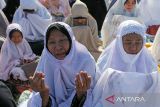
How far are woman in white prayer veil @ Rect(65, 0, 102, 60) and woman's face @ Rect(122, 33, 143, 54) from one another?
2.34 m

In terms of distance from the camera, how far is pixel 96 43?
6.04m

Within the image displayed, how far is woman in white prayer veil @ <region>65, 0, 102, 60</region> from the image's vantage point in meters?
5.89

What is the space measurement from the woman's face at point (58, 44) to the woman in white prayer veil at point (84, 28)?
2.48 m

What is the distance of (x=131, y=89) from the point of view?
305 centimetres

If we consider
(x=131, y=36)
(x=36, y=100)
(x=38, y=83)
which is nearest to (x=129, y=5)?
(x=131, y=36)

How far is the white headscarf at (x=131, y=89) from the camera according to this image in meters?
3.04

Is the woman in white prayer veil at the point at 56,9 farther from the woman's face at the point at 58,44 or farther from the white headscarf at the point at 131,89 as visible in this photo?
the white headscarf at the point at 131,89

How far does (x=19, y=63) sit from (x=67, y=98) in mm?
1846

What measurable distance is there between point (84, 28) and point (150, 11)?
1.92 metres

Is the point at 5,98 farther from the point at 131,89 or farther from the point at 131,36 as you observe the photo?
the point at 131,36

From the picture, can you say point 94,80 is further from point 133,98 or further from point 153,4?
point 153,4

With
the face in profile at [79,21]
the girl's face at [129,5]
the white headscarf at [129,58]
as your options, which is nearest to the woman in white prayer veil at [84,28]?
the face in profile at [79,21]

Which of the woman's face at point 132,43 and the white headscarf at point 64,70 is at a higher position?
the woman's face at point 132,43

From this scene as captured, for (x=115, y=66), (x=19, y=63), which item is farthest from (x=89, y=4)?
(x=115, y=66)
